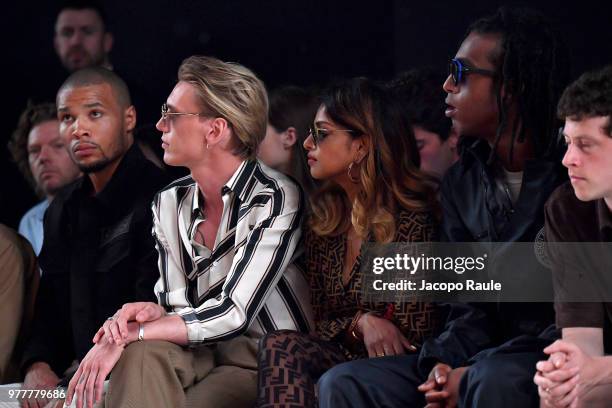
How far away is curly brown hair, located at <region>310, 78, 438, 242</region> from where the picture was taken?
3.32 meters

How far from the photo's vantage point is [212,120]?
348cm

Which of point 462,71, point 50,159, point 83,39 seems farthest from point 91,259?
point 83,39

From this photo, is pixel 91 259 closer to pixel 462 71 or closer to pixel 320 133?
pixel 320 133

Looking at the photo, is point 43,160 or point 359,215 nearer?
point 359,215

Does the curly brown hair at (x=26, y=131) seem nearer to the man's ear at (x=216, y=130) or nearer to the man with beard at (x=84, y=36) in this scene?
the man with beard at (x=84, y=36)

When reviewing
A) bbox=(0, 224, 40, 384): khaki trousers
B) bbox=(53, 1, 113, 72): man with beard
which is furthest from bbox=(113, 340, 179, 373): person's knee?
bbox=(53, 1, 113, 72): man with beard

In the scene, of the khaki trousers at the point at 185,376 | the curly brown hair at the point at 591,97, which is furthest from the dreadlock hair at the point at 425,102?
the curly brown hair at the point at 591,97

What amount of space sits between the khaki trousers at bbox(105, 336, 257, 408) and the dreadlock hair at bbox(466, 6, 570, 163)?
0.90 metres

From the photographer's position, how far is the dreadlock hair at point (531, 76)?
325 cm

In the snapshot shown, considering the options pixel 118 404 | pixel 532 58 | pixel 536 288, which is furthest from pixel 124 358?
pixel 532 58

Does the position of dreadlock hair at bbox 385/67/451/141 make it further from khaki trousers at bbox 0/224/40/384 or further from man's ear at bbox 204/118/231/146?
khaki trousers at bbox 0/224/40/384

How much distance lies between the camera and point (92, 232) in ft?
12.3

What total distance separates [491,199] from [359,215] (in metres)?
0.37

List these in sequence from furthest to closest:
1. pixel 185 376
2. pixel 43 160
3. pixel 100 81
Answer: pixel 43 160
pixel 100 81
pixel 185 376
